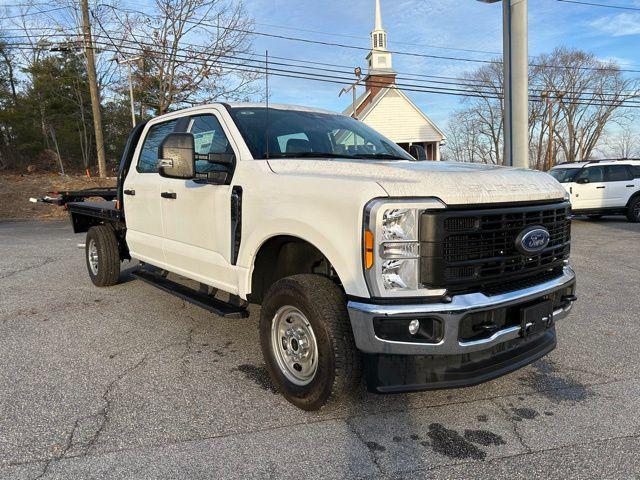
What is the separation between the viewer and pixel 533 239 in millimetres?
2910

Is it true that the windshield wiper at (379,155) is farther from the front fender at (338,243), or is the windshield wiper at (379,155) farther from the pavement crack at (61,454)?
the pavement crack at (61,454)

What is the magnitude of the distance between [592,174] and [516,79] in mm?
4664

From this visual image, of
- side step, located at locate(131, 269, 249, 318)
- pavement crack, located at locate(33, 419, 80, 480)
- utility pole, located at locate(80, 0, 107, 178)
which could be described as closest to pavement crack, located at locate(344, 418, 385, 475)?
side step, located at locate(131, 269, 249, 318)

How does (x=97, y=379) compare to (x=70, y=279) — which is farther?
(x=70, y=279)

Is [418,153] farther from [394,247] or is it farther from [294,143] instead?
[394,247]

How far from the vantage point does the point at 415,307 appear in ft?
8.52

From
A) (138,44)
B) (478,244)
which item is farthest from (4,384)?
(138,44)

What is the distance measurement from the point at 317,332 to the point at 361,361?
307 millimetres

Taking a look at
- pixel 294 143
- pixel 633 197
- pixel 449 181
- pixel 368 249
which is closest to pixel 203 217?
pixel 294 143

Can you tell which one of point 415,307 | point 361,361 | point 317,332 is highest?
point 415,307

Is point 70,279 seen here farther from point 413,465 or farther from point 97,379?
point 413,465

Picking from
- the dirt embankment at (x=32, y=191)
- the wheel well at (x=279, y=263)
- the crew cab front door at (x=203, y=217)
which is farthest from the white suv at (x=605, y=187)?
the dirt embankment at (x=32, y=191)

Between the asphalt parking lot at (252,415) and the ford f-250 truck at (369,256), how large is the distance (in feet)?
1.14

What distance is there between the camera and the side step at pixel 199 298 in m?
3.65
